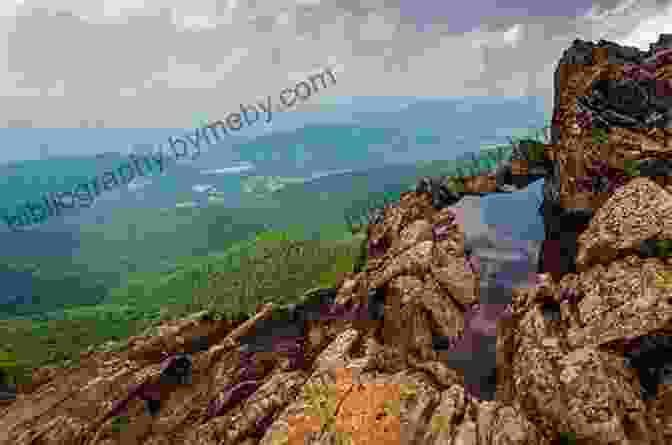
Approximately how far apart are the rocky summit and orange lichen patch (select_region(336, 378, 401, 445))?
0.42ft

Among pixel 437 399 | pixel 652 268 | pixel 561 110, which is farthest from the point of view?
pixel 561 110

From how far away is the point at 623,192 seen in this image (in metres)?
48.2

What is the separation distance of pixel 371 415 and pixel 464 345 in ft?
78.9

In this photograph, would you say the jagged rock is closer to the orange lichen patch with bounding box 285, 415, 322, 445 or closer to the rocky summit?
the rocky summit

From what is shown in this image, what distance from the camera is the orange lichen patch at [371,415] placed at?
104 ft

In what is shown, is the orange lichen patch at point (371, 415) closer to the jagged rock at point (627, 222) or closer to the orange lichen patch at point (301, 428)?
the orange lichen patch at point (301, 428)

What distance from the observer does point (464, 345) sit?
53094 mm

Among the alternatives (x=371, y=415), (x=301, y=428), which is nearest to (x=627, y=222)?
(x=371, y=415)

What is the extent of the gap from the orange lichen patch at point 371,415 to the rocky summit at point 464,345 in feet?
0.42

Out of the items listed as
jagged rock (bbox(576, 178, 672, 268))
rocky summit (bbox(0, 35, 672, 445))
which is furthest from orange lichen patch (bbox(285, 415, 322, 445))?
jagged rock (bbox(576, 178, 672, 268))

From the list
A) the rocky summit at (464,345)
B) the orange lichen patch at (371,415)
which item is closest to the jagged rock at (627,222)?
the rocky summit at (464,345)

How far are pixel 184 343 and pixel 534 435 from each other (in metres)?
48.7

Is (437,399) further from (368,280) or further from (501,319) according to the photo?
(368,280)

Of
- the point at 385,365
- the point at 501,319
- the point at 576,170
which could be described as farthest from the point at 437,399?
the point at 576,170
